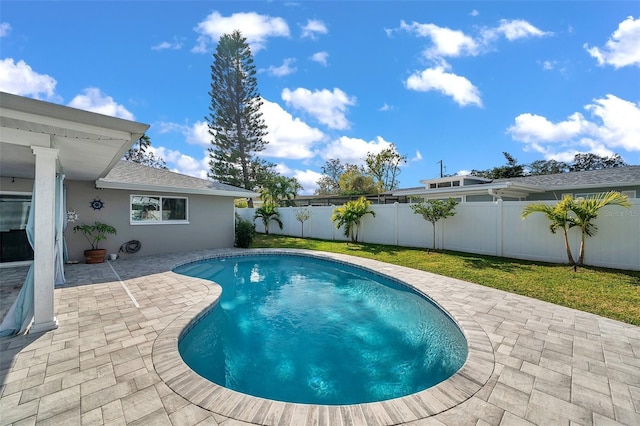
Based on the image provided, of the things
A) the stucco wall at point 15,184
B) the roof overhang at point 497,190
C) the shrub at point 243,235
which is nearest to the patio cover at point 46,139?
the stucco wall at point 15,184

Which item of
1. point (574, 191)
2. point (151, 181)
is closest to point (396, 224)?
point (574, 191)

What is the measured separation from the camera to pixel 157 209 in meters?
11.6

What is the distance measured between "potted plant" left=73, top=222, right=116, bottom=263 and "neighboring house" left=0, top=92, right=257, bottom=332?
286 mm

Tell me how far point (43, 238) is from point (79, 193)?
24.4 ft

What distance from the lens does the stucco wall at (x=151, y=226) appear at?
9.78m

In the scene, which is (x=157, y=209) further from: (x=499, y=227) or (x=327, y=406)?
(x=499, y=227)

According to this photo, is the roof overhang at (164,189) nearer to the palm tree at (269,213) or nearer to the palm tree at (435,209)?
the palm tree at (269,213)

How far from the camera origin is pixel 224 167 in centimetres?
2667

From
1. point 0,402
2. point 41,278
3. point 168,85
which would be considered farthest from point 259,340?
point 168,85

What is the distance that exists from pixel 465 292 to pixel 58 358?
23.7 ft

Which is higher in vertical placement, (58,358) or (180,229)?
(180,229)

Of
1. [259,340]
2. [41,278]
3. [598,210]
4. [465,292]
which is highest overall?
[598,210]

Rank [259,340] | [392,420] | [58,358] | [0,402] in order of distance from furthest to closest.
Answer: [259,340]
[58,358]
[0,402]
[392,420]

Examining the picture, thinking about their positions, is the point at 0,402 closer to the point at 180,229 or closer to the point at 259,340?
the point at 259,340
